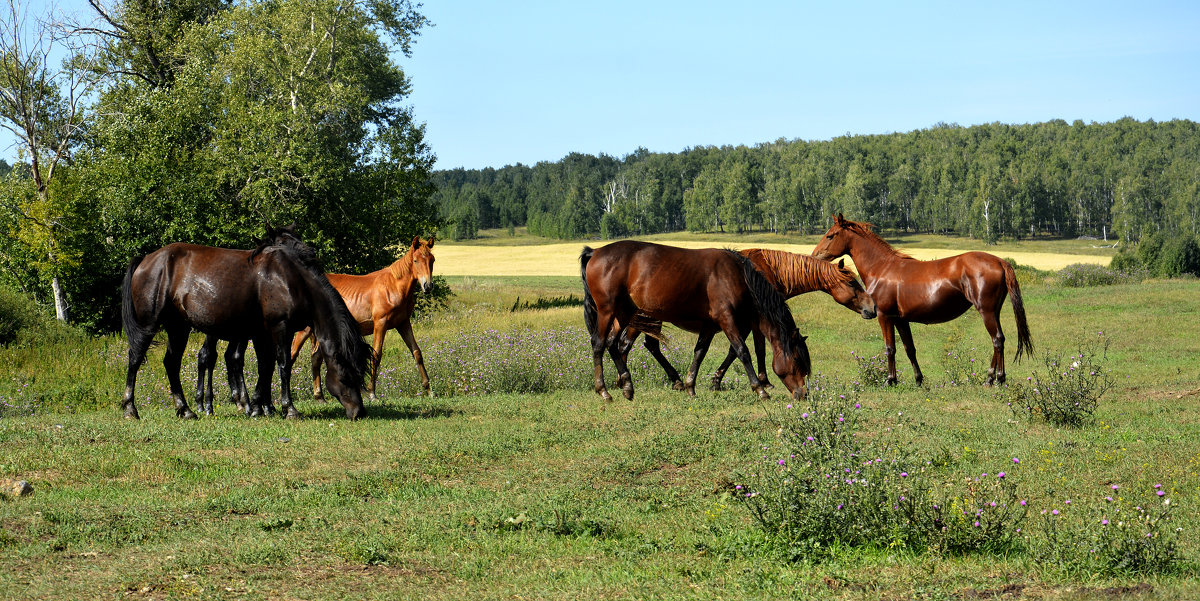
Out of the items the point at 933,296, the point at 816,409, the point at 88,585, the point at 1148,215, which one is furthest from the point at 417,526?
the point at 1148,215

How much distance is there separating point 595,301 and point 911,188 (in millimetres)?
121563

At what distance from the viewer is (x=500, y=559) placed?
6688 mm

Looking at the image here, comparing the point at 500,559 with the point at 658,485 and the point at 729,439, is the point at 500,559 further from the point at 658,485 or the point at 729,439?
the point at 729,439

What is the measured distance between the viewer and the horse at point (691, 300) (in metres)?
12.6

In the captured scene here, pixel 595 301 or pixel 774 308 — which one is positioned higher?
pixel 595 301

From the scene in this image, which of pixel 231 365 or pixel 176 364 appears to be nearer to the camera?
pixel 176 364

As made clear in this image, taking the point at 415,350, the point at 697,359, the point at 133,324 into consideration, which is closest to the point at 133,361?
the point at 133,324

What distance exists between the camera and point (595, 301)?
13.7 metres

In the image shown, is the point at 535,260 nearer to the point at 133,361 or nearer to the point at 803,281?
the point at 803,281

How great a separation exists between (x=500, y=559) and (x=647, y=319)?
7.75m

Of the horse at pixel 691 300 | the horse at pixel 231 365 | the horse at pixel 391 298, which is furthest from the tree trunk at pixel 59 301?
the horse at pixel 691 300

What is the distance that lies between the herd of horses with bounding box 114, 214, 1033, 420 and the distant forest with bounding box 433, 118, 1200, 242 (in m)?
86.8

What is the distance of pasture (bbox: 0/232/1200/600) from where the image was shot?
604 cm

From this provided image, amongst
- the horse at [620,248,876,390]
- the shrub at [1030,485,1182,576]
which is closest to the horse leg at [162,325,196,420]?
the horse at [620,248,876,390]
